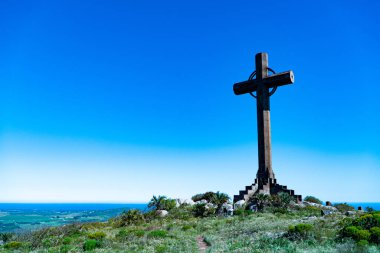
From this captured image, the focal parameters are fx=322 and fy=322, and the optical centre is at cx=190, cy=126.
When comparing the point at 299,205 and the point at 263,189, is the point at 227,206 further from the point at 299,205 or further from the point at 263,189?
the point at 299,205

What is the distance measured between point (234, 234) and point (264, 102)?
711 inches

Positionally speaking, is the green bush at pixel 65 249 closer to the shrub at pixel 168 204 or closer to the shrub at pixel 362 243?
the shrub at pixel 362 243

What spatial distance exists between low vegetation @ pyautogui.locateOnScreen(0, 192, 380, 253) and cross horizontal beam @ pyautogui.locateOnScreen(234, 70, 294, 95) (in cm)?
1115

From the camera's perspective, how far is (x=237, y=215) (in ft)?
87.5

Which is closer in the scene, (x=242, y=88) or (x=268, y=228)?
(x=268, y=228)

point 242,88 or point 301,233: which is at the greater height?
point 242,88

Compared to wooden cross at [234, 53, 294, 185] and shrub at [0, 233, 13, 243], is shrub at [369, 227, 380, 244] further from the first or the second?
shrub at [0, 233, 13, 243]

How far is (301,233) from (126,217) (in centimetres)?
1814

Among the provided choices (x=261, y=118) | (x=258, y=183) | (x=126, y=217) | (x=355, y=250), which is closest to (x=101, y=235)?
(x=126, y=217)

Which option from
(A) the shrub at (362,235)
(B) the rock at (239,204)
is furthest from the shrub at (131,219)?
(A) the shrub at (362,235)

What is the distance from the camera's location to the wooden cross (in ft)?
104

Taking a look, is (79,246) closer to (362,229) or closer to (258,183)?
(362,229)

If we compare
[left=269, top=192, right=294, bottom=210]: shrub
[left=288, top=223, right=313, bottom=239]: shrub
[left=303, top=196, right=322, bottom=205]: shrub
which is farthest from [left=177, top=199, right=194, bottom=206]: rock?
[left=288, top=223, right=313, bottom=239]: shrub

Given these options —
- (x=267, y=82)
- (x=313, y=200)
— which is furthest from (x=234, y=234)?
(x=313, y=200)
